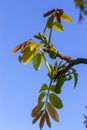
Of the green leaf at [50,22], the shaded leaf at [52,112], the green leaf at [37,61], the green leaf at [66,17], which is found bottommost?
the shaded leaf at [52,112]

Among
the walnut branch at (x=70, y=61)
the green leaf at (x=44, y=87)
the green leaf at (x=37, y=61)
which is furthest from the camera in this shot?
the green leaf at (x=44, y=87)

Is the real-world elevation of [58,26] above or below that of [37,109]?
above

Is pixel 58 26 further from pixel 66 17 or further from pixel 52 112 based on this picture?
pixel 52 112

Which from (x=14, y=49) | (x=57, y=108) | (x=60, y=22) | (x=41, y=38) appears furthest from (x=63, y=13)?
(x=57, y=108)

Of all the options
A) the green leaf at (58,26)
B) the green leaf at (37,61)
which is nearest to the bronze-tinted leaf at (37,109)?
the green leaf at (37,61)

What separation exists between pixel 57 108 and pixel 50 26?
38cm

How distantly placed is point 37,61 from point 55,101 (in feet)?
0.71

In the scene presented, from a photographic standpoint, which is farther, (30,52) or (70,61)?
(30,52)

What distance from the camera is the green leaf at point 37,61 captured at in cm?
136

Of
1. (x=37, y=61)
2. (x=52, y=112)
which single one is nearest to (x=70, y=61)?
(x=37, y=61)

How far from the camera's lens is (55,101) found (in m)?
1.45

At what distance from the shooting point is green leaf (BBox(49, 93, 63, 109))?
1.43 meters

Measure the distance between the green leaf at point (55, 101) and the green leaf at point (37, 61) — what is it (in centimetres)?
20

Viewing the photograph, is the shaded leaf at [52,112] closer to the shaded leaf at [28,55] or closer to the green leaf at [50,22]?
the shaded leaf at [28,55]
